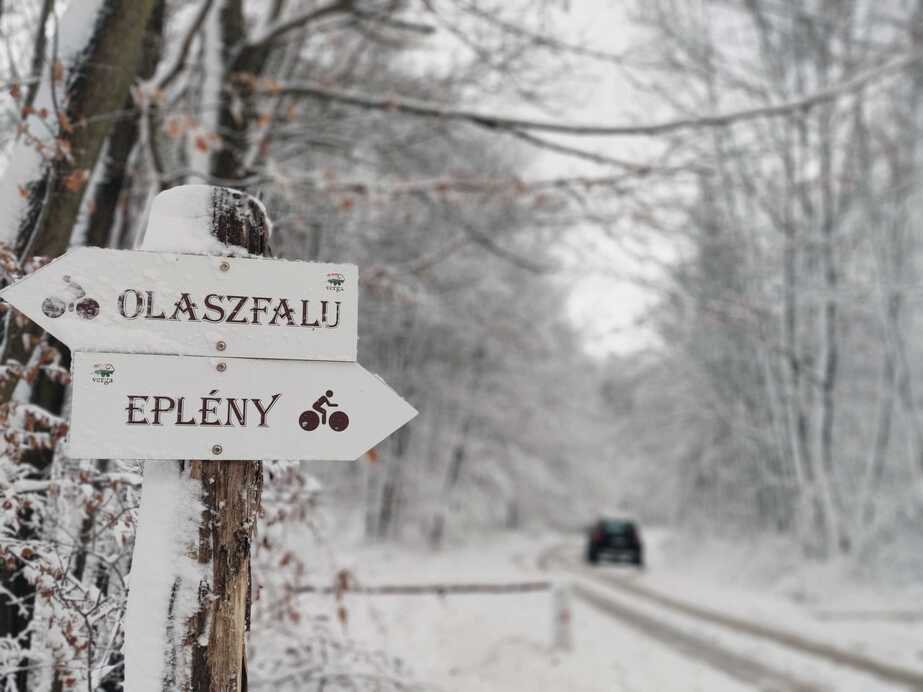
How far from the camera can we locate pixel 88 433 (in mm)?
1615

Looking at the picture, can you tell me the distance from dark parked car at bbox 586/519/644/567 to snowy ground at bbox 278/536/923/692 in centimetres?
594

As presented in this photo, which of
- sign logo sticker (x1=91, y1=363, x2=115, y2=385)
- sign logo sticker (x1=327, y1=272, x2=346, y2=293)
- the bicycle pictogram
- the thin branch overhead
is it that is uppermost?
the thin branch overhead

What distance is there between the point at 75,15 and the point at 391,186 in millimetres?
2483

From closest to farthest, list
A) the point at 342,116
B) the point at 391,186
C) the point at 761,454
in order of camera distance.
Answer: the point at 391,186
the point at 342,116
the point at 761,454

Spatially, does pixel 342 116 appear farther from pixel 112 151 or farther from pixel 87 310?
pixel 87 310

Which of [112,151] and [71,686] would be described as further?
[112,151]

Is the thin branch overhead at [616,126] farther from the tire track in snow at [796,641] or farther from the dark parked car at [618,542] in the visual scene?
the dark parked car at [618,542]

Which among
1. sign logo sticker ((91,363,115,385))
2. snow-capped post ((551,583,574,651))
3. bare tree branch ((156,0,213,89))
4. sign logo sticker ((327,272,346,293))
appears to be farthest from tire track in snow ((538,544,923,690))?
bare tree branch ((156,0,213,89))

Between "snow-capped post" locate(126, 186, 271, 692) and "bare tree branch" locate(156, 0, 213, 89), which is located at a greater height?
"bare tree branch" locate(156, 0, 213, 89)

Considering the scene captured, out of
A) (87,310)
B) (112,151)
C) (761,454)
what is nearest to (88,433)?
(87,310)

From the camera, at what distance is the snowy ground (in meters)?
5.98

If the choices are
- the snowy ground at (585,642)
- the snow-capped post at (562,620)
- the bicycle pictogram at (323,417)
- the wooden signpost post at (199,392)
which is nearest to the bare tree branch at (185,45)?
the wooden signpost post at (199,392)

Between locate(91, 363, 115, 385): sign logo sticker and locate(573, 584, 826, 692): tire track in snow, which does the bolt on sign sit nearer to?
locate(91, 363, 115, 385): sign logo sticker

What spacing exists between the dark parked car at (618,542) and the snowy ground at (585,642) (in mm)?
5942
